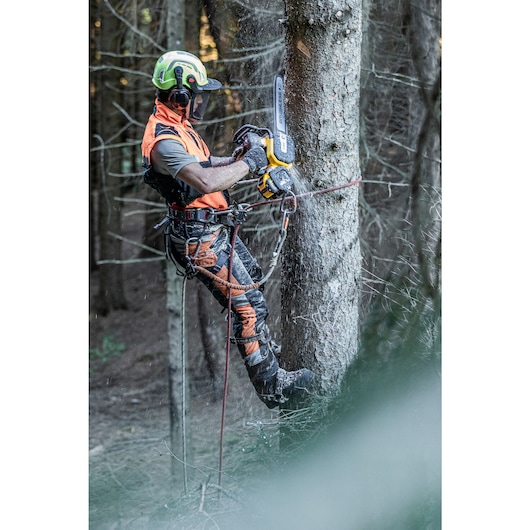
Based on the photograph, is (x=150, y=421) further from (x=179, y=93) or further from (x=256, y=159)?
(x=179, y=93)

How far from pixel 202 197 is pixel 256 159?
11.1 inches

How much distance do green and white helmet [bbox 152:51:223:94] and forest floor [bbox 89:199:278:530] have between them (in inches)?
25.2

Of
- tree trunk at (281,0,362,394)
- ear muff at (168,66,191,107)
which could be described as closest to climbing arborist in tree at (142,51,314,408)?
ear muff at (168,66,191,107)

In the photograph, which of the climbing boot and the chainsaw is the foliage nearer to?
the climbing boot

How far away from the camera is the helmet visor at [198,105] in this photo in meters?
3.56

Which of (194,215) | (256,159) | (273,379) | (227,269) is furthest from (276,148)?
(273,379)

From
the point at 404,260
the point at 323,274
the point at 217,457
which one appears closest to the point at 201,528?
Answer: the point at 217,457

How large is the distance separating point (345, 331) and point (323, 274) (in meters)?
Result: 0.29

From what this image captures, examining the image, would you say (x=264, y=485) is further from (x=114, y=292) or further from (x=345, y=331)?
(x=114, y=292)

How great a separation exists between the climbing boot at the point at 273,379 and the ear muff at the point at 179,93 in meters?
1.13

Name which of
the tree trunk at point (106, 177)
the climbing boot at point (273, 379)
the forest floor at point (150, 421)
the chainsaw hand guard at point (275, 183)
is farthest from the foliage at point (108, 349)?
the chainsaw hand guard at point (275, 183)

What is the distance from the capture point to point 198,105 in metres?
3.58

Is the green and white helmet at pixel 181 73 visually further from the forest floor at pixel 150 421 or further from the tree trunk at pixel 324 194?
the forest floor at pixel 150 421

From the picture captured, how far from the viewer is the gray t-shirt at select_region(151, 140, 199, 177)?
3480 millimetres
